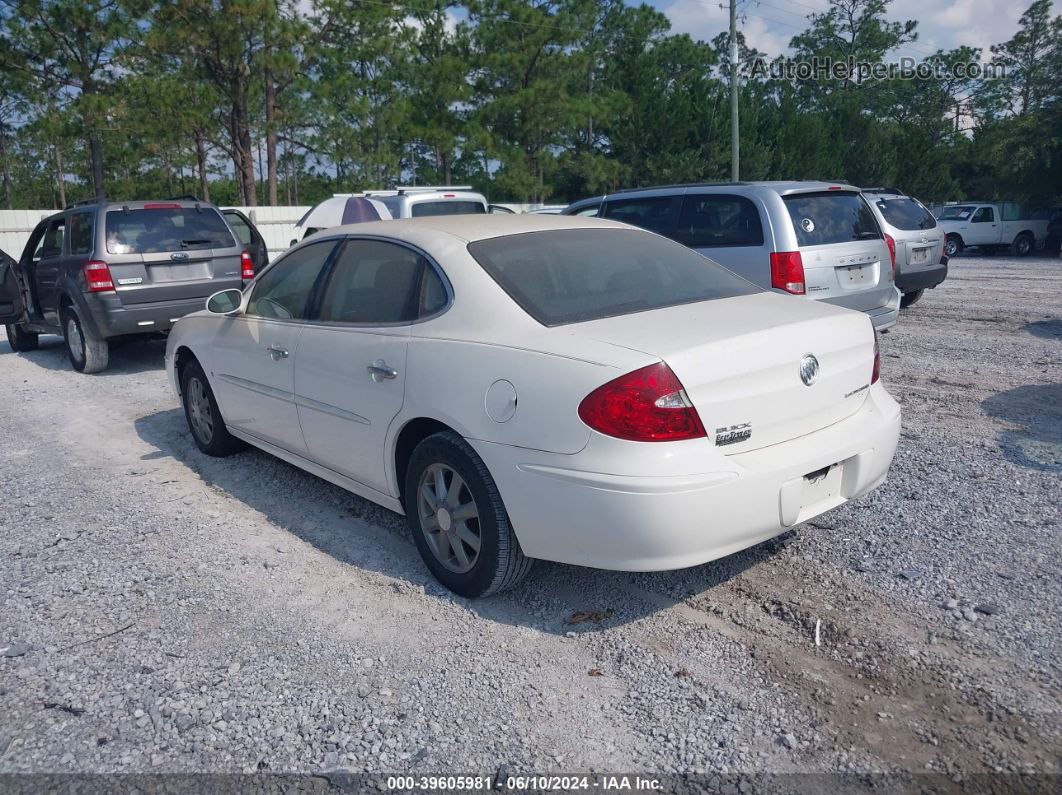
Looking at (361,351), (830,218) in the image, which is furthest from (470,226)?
(830,218)

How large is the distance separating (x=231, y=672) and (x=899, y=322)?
9.96m

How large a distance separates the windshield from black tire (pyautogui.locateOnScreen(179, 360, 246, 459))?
953 inches

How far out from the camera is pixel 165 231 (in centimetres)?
908

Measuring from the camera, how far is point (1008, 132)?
27.4 m

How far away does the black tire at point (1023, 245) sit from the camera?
2423 cm

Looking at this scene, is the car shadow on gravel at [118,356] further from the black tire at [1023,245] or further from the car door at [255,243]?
the black tire at [1023,245]

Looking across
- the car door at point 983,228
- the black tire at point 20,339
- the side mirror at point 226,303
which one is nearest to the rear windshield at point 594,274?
the side mirror at point 226,303

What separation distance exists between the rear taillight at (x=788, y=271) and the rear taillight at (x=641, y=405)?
4.76 meters

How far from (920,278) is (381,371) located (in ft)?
32.3

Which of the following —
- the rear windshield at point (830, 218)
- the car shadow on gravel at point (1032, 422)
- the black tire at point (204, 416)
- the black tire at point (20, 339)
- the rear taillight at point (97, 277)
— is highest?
the rear windshield at point (830, 218)

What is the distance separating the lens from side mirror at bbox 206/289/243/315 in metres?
5.19

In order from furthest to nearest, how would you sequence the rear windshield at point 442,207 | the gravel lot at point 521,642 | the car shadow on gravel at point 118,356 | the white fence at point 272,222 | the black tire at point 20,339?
the white fence at point 272,222 < the rear windshield at point 442,207 < the black tire at point 20,339 < the car shadow on gravel at point 118,356 < the gravel lot at point 521,642

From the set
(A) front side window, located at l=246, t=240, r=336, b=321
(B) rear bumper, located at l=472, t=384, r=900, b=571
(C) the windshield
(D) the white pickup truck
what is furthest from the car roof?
(C) the windshield

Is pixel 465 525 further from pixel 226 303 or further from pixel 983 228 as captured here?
pixel 983 228
